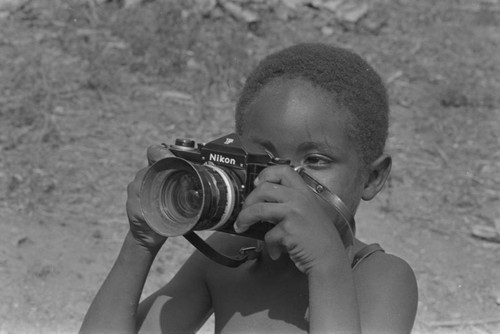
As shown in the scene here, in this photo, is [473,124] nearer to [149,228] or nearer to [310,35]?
[310,35]

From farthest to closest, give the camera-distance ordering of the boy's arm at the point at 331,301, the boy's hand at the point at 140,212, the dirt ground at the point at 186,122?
the dirt ground at the point at 186,122
the boy's hand at the point at 140,212
the boy's arm at the point at 331,301

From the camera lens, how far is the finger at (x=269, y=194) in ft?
5.23

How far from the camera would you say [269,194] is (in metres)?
1.60

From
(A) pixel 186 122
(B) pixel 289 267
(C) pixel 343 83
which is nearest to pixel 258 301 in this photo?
(B) pixel 289 267

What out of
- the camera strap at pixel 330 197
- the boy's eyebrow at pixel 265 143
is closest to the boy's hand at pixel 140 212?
the boy's eyebrow at pixel 265 143

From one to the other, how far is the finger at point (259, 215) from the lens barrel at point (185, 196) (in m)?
0.03

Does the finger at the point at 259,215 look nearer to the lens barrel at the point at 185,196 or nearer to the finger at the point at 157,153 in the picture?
the lens barrel at the point at 185,196

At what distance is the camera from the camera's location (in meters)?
1.62

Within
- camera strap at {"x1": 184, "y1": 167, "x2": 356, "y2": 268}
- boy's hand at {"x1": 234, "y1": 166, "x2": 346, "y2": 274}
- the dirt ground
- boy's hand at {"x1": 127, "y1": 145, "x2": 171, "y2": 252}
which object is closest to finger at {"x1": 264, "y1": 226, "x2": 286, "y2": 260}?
boy's hand at {"x1": 234, "y1": 166, "x2": 346, "y2": 274}

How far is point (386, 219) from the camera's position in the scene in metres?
3.87

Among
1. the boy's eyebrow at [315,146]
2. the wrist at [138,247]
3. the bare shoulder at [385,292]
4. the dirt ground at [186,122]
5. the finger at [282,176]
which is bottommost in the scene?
the dirt ground at [186,122]

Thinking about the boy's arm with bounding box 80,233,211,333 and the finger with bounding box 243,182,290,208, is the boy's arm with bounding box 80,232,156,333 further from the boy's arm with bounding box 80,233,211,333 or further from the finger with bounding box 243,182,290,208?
the finger with bounding box 243,182,290,208

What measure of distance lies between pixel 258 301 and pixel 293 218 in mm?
359

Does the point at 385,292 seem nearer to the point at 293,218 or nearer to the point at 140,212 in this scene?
the point at 293,218
